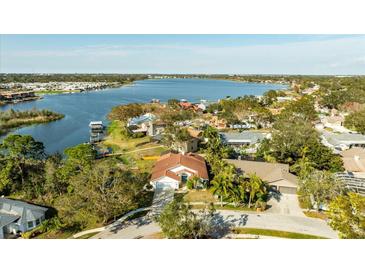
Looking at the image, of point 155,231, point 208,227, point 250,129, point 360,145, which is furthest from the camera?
point 250,129

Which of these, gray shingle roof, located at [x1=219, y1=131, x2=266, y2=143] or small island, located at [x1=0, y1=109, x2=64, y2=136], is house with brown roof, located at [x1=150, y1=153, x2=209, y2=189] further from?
small island, located at [x1=0, y1=109, x2=64, y2=136]

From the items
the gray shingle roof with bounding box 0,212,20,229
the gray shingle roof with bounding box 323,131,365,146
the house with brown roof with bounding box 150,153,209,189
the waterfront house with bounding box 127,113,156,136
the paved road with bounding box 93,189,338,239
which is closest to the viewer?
the paved road with bounding box 93,189,338,239

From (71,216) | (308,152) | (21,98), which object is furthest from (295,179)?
(21,98)

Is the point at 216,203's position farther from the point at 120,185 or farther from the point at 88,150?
the point at 88,150

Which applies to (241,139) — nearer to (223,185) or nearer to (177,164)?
(177,164)

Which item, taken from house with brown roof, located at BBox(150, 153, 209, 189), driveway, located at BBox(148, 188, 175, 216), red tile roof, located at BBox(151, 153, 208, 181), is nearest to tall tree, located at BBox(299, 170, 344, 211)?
house with brown roof, located at BBox(150, 153, 209, 189)

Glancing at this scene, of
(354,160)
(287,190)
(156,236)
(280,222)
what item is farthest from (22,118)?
(354,160)
